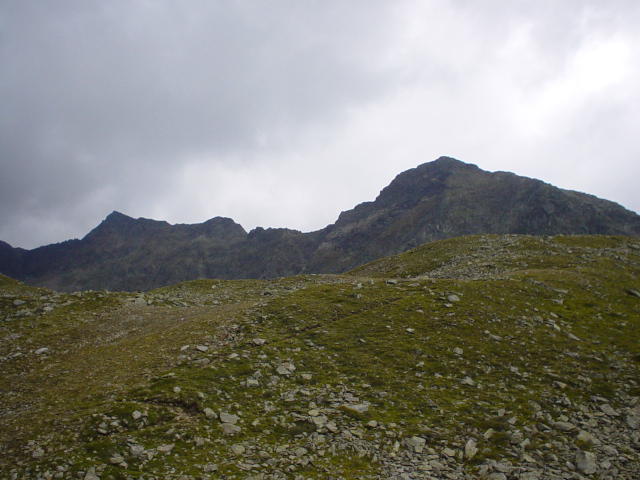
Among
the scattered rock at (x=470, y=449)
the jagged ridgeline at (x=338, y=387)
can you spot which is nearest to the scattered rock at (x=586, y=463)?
the jagged ridgeline at (x=338, y=387)

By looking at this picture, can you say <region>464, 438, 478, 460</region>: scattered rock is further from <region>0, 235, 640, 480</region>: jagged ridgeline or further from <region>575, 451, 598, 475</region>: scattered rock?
<region>575, 451, 598, 475</region>: scattered rock

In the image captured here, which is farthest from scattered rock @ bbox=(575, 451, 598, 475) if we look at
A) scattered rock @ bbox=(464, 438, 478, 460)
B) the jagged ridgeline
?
scattered rock @ bbox=(464, 438, 478, 460)

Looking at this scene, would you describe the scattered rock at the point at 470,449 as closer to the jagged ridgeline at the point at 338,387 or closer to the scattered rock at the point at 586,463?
the jagged ridgeline at the point at 338,387

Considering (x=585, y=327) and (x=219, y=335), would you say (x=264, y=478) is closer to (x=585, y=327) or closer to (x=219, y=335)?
(x=219, y=335)

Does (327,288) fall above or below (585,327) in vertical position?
above

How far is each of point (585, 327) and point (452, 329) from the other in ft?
29.2

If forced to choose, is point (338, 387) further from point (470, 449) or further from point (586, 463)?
point (586, 463)

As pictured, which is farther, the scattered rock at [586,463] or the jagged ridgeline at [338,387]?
the jagged ridgeline at [338,387]

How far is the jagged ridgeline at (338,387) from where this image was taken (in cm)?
1112

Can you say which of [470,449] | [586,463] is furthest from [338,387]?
[586,463]

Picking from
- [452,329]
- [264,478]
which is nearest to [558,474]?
[264,478]

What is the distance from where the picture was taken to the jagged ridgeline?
1112 cm

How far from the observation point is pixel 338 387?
15.8 meters

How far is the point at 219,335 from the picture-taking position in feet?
70.1
